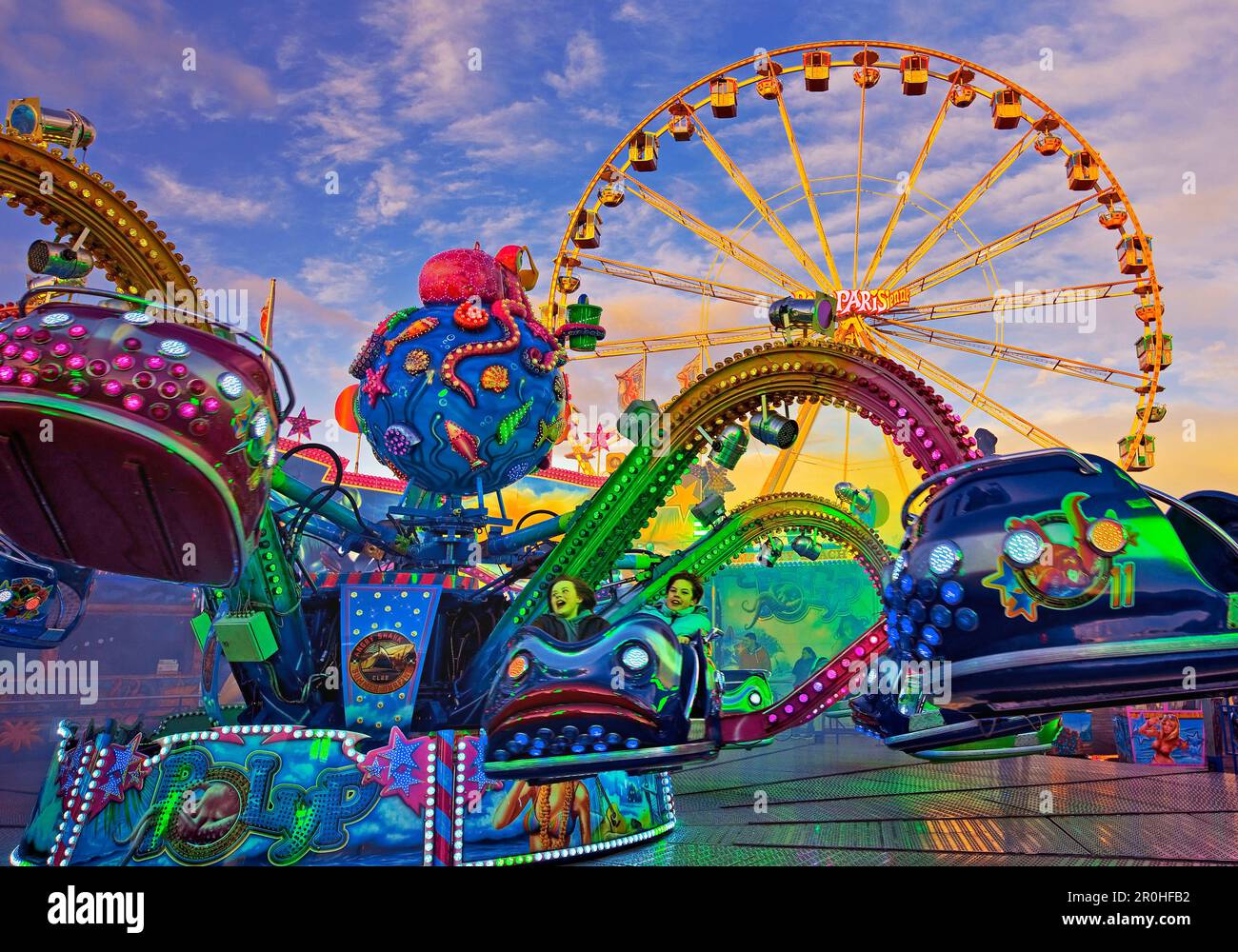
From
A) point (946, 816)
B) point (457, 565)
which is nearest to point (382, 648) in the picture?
point (457, 565)

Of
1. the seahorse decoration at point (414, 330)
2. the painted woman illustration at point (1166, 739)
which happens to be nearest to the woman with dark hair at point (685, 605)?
the seahorse decoration at point (414, 330)

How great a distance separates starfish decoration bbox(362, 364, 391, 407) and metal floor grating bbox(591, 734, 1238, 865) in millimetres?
3950

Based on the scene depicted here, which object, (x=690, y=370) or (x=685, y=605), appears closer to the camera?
(x=685, y=605)

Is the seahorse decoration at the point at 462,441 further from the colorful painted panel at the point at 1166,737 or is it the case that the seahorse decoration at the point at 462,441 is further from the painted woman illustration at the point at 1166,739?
the painted woman illustration at the point at 1166,739

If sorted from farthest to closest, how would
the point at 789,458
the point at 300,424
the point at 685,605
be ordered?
the point at 789,458
the point at 300,424
the point at 685,605

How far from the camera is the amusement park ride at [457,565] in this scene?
3381 mm

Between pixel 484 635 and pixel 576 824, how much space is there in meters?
1.77

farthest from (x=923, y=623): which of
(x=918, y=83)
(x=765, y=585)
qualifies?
(x=765, y=585)

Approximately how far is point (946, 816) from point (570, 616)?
14.9 feet

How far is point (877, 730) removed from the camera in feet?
19.1

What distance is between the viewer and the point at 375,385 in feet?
23.8

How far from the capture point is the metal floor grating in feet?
20.2

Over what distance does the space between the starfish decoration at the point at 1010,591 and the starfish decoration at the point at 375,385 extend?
5.12 metres

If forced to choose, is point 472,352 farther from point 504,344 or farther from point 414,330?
point 414,330
